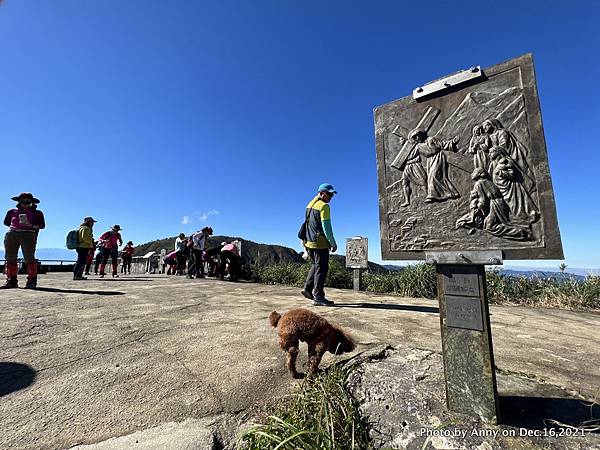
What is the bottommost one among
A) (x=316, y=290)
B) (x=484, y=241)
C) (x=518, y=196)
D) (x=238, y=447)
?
(x=238, y=447)

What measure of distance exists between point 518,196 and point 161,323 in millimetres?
3672

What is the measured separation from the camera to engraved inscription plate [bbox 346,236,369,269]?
Answer: 705 cm

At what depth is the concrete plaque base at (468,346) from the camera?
1.48m

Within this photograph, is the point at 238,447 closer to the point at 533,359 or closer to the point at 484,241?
the point at 484,241

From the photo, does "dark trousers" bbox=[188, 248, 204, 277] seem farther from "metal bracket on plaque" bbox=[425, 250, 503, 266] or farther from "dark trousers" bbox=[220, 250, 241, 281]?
"metal bracket on plaque" bbox=[425, 250, 503, 266]

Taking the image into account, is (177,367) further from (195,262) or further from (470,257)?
(195,262)

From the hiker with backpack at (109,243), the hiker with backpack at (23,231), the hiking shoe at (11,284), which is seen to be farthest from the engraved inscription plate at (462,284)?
the hiker with backpack at (109,243)

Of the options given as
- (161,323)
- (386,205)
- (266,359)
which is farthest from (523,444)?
(161,323)

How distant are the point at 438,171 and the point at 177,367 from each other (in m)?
2.41

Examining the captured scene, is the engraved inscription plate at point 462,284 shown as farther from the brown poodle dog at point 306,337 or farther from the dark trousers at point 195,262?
the dark trousers at point 195,262

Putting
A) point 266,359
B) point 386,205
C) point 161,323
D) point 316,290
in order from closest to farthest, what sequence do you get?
point 386,205 < point 266,359 < point 161,323 < point 316,290

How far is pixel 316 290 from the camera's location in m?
4.63

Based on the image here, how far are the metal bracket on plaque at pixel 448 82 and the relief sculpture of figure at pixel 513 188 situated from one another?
1.73ft

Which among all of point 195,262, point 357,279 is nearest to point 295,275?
point 357,279
